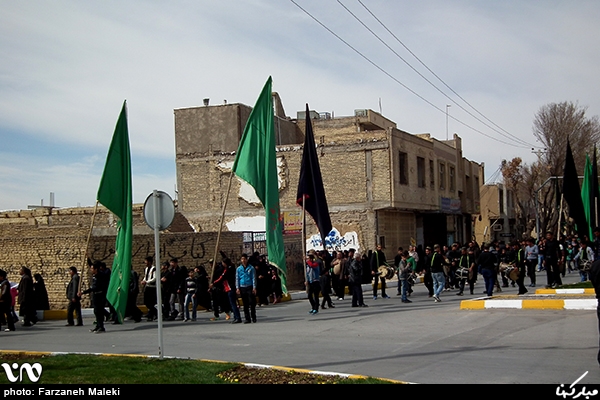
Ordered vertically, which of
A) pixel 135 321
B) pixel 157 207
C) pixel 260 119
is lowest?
pixel 135 321

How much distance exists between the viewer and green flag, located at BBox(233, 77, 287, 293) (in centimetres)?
1605

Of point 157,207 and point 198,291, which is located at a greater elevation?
point 157,207

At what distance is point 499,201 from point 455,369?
218 ft

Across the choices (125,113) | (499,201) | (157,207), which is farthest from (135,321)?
(499,201)

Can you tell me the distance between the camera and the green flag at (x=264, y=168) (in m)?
16.0

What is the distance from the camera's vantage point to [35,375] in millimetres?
8961

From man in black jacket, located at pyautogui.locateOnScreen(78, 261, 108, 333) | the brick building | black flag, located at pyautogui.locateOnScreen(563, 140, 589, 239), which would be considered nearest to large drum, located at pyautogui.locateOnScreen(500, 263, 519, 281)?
black flag, located at pyautogui.locateOnScreen(563, 140, 589, 239)

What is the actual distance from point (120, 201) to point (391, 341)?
7.34 metres

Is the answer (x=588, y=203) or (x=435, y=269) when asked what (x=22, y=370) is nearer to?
(x=435, y=269)

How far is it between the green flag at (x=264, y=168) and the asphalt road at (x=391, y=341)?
1.85m

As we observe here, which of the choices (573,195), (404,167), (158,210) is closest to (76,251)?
(158,210)

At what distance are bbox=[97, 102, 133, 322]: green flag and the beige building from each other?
21.2 meters

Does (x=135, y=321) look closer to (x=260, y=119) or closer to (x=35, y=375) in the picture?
(x=260, y=119)

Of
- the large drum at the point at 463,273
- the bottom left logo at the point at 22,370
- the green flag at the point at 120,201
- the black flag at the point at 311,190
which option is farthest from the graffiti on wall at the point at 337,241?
the bottom left logo at the point at 22,370
